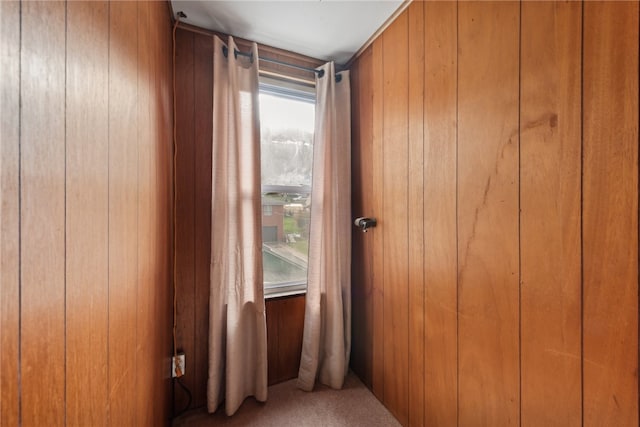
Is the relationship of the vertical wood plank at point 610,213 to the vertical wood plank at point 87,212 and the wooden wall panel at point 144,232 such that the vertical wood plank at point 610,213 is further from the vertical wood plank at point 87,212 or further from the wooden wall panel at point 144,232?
the wooden wall panel at point 144,232

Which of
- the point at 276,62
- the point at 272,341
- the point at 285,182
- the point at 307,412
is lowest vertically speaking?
the point at 307,412

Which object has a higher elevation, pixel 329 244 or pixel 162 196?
pixel 162 196

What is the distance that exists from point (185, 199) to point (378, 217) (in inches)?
45.9

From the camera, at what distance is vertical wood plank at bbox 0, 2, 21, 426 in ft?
0.95

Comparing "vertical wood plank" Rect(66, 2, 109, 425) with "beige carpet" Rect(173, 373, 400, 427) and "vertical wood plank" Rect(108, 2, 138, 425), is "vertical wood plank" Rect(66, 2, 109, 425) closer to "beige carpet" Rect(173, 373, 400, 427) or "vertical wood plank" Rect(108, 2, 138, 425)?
"vertical wood plank" Rect(108, 2, 138, 425)

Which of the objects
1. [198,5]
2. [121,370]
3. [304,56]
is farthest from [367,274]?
[198,5]

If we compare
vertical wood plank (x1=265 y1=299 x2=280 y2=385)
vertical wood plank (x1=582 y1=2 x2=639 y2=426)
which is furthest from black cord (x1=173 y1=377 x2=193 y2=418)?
vertical wood plank (x1=582 y1=2 x2=639 y2=426)

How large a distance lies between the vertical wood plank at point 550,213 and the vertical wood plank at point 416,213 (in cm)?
43

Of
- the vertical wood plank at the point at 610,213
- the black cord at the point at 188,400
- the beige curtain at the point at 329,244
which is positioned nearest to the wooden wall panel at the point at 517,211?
the vertical wood plank at the point at 610,213

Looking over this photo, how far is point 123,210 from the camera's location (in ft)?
2.16

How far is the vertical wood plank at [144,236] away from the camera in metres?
0.78

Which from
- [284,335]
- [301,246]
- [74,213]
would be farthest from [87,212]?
[284,335]

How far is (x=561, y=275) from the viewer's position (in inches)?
29.4

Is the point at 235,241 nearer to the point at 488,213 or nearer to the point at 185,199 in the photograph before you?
the point at 185,199
